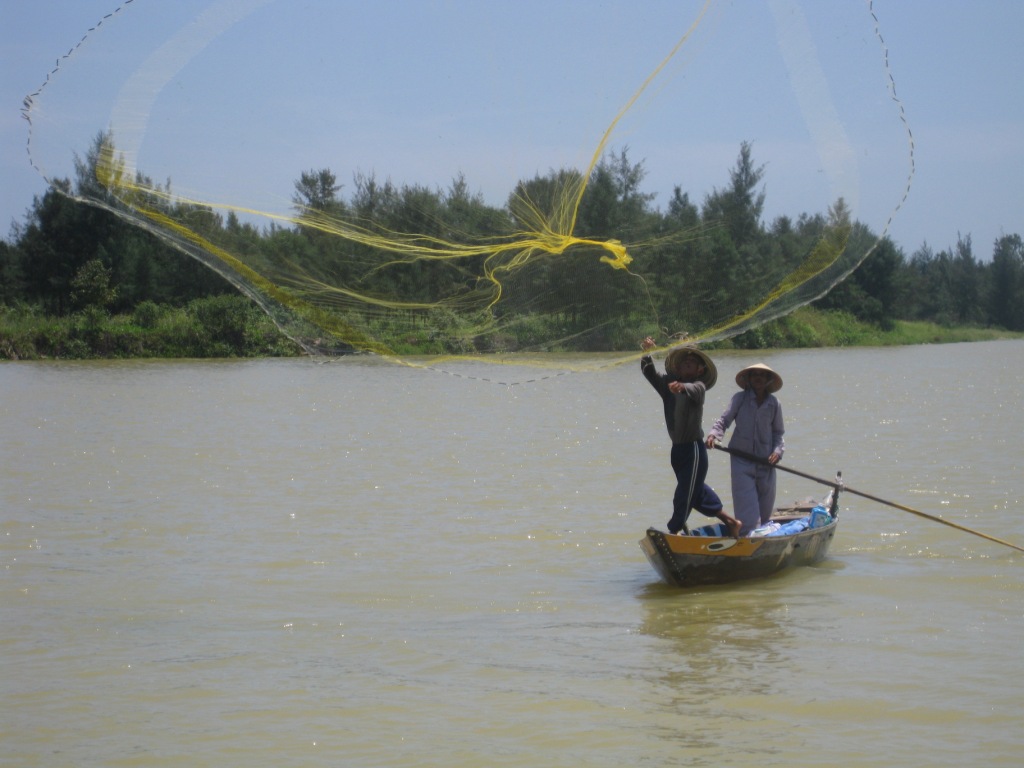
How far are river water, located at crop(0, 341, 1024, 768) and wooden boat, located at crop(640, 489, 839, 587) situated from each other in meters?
0.12

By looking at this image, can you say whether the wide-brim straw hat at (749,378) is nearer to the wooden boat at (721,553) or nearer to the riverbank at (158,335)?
the wooden boat at (721,553)

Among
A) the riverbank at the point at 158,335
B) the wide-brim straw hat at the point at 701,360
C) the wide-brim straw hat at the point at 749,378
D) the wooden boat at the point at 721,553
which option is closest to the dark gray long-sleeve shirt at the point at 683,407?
the wide-brim straw hat at the point at 701,360

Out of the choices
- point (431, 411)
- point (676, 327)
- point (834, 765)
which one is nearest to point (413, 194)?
point (676, 327)

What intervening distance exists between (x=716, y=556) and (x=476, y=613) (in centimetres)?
156

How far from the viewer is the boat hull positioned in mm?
7840

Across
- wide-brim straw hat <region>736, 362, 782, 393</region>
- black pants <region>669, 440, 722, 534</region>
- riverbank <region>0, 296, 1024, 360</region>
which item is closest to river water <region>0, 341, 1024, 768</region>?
black pants <region>669, 440, 722, 534</region>

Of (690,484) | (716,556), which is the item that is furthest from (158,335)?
(716,556)

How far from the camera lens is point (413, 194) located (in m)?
6.30

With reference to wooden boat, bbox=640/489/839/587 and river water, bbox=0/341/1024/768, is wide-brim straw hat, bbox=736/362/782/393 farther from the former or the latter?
river water, bbox=0/341/1024/768

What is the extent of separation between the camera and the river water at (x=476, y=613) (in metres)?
5.53

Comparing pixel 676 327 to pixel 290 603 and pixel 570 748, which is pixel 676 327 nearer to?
pixel 570 748

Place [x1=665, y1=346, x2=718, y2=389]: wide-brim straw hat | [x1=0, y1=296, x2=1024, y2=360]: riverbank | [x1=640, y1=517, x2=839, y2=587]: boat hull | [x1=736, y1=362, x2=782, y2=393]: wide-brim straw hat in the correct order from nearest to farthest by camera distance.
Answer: [x1=665, y1=346, x2=718, y2=389]: wide-brim straw hat < [x1=640, y1=517, x2=839, y2=587]: boat hull < [x1=736, y1=362, x2=782, y2=393]: wide-brim straw hat < [x1=0, y1=296, x2=1024, y2=360]: riverbank

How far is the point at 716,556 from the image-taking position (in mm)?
7930

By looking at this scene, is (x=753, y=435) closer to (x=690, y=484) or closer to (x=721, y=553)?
(x=690, y=484)
